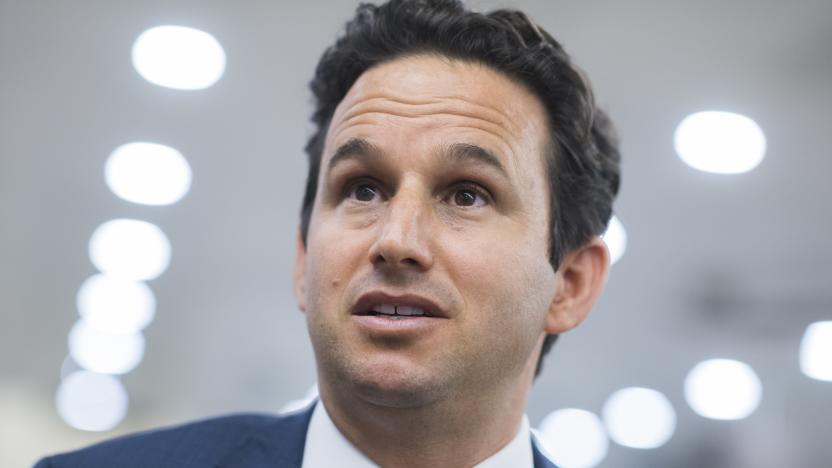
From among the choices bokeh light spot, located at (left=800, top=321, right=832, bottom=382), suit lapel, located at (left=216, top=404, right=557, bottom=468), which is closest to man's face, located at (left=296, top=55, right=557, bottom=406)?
suit lapel, located at (left=216, top=404, right=557, bottom=468)

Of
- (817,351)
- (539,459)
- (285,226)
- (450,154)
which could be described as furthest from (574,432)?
(450,154)

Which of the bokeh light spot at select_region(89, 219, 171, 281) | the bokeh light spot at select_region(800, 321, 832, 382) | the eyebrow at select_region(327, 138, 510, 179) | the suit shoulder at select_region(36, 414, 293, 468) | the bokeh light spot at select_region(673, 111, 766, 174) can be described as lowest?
the bokeh light spot at select_region(800, 321, 832, 382)

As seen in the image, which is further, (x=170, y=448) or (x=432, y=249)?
(x=170, y=448)

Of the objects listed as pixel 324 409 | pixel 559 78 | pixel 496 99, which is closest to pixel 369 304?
pixel 324 409

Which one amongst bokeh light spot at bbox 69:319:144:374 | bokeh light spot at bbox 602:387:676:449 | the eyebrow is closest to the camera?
the eyebrow

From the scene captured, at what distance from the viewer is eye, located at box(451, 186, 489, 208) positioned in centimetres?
160

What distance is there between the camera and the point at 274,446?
1662 millimetres

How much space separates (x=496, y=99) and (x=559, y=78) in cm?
18

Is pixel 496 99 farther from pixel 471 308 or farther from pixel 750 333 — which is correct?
pixel 750 333

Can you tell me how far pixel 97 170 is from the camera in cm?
325

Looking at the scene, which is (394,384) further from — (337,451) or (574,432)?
(574,432)

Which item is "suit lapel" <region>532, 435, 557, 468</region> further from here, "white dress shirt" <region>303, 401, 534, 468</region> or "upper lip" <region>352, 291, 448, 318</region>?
"upper lip" <region>352, 291, 448, 318</region>

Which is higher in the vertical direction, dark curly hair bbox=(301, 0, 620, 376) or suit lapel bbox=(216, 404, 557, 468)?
dark curly hair bbox=(301, 0, 620, 376)

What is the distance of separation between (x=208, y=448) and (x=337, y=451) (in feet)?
0.74
